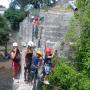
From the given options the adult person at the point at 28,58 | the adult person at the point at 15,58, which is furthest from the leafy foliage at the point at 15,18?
the adult person at the point at 28,58

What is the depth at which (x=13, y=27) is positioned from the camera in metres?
43.8

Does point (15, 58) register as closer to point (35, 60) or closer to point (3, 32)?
point (35, 60)

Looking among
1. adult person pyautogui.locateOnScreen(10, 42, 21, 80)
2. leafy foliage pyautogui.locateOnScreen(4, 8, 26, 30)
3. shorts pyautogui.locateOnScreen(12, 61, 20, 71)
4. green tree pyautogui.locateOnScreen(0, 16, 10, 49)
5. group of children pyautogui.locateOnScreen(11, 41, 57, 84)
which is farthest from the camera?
leafy foliage pyautogui.locateOnScreen(4, 8, 26, 30)

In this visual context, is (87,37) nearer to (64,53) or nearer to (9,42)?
(64,53)

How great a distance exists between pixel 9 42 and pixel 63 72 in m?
23.6

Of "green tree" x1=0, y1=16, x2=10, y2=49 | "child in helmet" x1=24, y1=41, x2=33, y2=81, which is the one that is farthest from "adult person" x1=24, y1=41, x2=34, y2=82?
"green tree" x1=0, y1=16, x2=10, y2=49

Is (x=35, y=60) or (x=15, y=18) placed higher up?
(x=35, y=60)

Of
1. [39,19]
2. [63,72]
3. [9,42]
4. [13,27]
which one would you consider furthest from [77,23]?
[13,27]

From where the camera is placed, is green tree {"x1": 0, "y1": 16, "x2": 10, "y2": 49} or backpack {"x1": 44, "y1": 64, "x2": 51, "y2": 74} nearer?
backpack {"x1": 44, "y1": 64, "x2": 51, "y2": 74}

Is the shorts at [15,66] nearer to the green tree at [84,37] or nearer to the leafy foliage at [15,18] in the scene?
the green tree at [84,37]

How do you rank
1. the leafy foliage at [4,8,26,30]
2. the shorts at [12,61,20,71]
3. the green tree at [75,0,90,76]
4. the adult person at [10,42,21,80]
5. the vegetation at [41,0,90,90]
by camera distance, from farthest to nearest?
the leafy foliage at [4,8,26,30] → the green tree at [75,0,90,76] → the shorts at [12,61,20,71] → the adult person at [10,42,21,80] → the vegetation at [41,0,90,90]

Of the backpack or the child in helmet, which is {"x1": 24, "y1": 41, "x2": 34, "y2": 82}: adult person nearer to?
the child in helmet

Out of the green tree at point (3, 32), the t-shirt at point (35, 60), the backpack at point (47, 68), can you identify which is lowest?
the green tree at point (3, 32)

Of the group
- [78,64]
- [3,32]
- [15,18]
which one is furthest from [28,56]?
[15,18]
